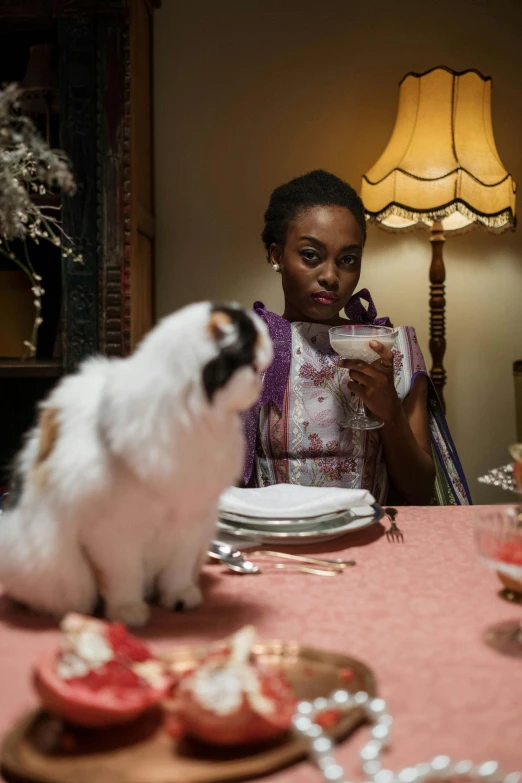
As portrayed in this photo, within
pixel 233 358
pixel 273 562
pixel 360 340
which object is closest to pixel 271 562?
pixel 273 562

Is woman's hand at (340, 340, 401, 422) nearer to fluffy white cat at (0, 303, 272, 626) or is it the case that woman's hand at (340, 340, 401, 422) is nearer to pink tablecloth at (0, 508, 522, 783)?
pink tablecloth at (0, 508, 522, 783)

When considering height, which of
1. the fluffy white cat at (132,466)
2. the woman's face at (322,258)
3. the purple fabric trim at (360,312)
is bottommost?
the fluffy white cat at (132,466)

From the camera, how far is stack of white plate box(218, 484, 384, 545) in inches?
37.8

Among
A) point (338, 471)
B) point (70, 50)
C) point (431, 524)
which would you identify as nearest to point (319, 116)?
point (70, 50)

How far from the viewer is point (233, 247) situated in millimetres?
2611

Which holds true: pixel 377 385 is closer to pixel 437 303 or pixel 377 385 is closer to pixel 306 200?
pixel 306 200

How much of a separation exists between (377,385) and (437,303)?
1039mm

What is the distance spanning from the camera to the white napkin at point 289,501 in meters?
1.00

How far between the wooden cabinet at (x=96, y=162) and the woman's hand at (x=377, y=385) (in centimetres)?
97

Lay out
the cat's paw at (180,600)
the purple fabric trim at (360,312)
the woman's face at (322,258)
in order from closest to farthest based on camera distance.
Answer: the cat's paw at (180,600)
the woman's face at (322,258)
the purple fabric trim at (360,312)

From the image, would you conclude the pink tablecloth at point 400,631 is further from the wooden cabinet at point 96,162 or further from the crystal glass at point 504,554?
the wooden cabinet at point 96,162

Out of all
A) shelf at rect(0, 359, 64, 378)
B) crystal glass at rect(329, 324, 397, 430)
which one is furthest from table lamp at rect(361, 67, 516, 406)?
shelf at rect(0, 359, 64, 378)

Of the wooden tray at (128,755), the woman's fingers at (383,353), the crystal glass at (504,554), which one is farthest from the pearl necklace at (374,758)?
the woman's fingers at (383,353)

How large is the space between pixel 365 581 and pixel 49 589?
0.35 m
